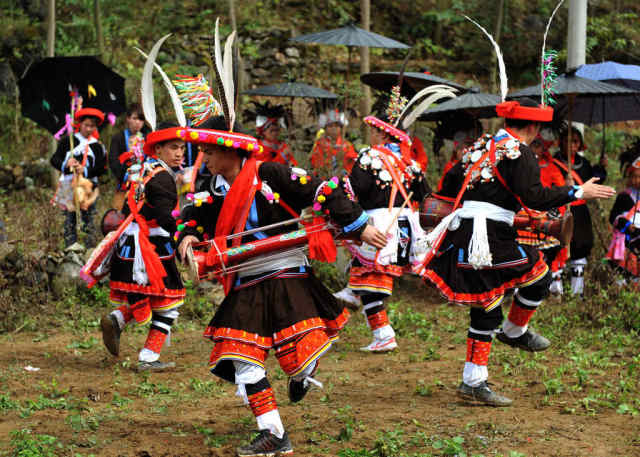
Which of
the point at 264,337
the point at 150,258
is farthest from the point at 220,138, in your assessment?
the point at 150,258

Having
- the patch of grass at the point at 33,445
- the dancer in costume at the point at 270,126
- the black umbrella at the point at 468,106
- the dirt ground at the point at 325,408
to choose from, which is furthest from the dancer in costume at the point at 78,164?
the patch of grass at the point at 33,445

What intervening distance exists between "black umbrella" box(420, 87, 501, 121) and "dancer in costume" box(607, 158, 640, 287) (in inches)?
70.3

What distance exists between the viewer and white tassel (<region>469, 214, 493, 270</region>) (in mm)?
5000

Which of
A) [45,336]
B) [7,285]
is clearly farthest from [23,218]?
[45,336]

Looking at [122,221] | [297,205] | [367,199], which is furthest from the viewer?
[367,199]

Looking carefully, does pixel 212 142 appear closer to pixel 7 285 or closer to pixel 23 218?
pixel 7 285

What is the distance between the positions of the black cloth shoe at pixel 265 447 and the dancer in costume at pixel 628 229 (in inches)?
220

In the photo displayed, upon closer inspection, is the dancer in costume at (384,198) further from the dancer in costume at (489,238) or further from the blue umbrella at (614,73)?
the blue umbrella at (614,73)

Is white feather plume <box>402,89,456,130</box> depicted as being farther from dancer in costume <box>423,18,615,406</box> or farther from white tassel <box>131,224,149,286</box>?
white tassel <box>131,224,149,286</box>

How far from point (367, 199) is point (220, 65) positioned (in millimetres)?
3000

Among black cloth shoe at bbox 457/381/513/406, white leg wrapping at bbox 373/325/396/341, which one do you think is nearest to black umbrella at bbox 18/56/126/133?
white leg wrapping at bbox 373/325/396/341

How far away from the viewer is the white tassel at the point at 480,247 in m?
5.00

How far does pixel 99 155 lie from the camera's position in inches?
358

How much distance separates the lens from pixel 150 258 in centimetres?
586
